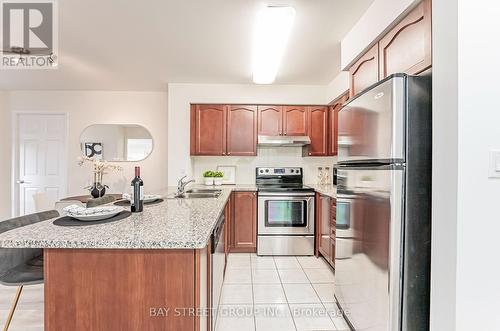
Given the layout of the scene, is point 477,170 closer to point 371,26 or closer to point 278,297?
point 371,26

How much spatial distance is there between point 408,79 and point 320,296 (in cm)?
199

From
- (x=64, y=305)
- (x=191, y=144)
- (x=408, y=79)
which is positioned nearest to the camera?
(x=64, y=305)

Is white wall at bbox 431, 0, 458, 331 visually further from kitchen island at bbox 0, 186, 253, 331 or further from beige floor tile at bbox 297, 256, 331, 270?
beige floor tile at bbox 297, 256, 331, 270

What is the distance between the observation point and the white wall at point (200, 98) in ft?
13.2

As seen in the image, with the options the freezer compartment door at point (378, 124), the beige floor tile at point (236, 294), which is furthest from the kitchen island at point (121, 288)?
the beige floor tile at point (236, 294)

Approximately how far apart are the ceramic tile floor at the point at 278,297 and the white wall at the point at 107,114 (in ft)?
7.59

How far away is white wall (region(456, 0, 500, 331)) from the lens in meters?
1.23

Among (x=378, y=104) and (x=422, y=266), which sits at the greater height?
(x=378, y=104)

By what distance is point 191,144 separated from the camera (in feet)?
13.3

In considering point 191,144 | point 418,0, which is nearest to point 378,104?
point 418,0

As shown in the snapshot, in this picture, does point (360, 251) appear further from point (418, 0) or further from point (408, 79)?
point (418, 0)

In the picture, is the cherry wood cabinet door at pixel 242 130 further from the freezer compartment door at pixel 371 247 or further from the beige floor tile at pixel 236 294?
the freezer compartment door at pixel 371 247

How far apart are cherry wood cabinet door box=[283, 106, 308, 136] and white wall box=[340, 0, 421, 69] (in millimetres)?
1468

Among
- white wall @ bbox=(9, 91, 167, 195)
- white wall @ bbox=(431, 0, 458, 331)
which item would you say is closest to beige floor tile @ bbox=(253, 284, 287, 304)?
white wall @ bbox=(431, 0, 458, 331)
